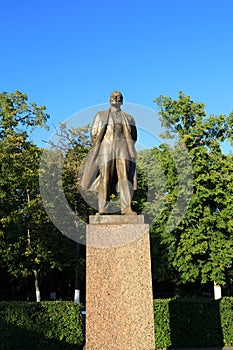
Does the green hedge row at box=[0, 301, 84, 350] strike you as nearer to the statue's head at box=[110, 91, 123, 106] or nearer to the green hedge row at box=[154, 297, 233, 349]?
the green hedge row at box=[154, 297, 233, 349]

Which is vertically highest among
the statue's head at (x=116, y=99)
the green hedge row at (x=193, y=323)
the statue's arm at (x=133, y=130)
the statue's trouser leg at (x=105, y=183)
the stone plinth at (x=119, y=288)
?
the statue's head at (x=116, y=99)

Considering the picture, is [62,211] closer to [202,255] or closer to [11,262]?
[11,262]

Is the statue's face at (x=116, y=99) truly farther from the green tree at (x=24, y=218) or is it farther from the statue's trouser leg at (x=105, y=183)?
the green tree at (x=24, y=218)

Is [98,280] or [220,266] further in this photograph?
[220,266]

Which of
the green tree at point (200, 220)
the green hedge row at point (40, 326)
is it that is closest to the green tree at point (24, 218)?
the green tree at point (200, 220)

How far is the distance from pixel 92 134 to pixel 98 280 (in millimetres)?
2445

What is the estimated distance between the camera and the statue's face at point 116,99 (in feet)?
23.9

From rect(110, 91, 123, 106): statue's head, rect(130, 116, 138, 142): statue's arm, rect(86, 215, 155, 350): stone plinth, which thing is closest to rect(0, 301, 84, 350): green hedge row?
rect(86, 215, 155, 350): stone plinth

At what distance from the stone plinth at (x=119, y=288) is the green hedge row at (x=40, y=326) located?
17.8 ft

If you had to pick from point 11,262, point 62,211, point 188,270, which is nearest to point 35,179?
point 62,211

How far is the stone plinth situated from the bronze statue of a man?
0.47 m

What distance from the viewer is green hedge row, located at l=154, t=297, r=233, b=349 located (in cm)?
1264

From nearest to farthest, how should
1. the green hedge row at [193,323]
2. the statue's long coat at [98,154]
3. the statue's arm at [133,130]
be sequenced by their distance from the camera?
1. the statue's long coat at [98,154]
2. the statue's arm at [133,130]
3. the green hedge row at [193,323]

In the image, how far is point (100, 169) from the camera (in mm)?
7125
